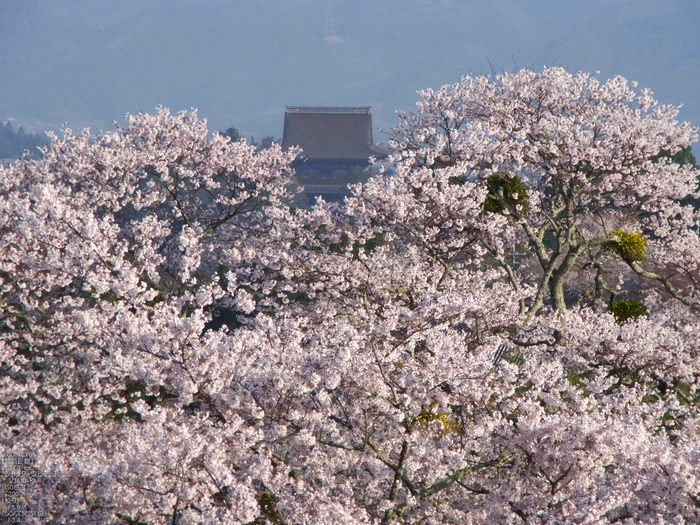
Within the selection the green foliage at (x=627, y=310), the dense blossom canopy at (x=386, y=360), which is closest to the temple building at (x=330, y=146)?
the dense blossom canopy at (x=386, y=360)

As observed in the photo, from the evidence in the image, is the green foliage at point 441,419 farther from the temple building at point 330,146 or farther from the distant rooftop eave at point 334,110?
the distant rooftop eave at point 334,110

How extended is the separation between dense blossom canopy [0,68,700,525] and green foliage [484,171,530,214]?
0.05 meters

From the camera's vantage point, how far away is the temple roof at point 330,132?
59188 millimetres

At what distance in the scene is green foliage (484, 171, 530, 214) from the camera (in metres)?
9.39

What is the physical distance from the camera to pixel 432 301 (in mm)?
5512

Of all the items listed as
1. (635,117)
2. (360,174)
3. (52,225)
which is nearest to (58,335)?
(52,225)

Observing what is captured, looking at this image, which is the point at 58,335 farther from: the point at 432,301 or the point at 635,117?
the point at 635,117

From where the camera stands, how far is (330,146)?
6028 cm

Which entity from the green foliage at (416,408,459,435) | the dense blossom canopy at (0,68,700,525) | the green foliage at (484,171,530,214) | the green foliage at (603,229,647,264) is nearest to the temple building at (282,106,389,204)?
the dense blossom canopy at (0,68,700,525)

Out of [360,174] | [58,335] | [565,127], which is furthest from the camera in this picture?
[360,174]

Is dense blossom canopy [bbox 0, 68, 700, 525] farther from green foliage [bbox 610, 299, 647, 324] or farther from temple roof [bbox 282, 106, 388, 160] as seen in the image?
temple roof [bbox 282, 106, 388, 160]

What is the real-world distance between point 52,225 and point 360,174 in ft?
150

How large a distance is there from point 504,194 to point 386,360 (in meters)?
5.54

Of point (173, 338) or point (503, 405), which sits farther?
point (503, 405)
